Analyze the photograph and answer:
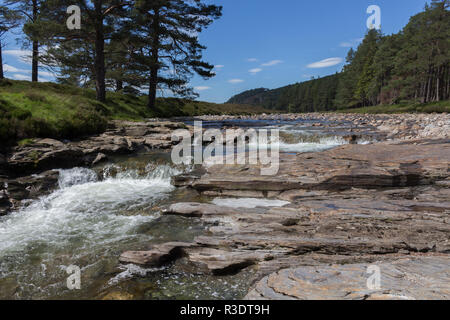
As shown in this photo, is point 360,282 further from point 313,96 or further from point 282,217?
point 313,96

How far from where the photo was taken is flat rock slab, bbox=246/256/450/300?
3.37 m

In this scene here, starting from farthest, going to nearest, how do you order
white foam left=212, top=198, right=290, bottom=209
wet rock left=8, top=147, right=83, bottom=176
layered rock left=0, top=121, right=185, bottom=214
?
wet rock left=8, top=147, right=83, bottom=176, layered rock left=0, top=121, right=185, bottom=214, white foam left=212, top=198, right=290, bottom=209

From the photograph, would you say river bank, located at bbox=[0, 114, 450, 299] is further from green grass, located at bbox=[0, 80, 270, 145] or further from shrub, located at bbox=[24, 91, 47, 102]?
shrub, located at bbox=[24, 91, 47, 102]

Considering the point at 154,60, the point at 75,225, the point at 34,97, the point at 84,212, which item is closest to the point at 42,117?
the point at 34,97

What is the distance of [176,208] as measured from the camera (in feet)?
24.3

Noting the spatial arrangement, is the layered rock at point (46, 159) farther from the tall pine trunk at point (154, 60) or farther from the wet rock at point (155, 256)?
the tall pine trunk at point (154, 60)

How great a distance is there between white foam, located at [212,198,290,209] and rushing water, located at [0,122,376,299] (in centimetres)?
17

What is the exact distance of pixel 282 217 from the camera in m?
6.04

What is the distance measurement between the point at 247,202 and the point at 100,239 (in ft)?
13.5

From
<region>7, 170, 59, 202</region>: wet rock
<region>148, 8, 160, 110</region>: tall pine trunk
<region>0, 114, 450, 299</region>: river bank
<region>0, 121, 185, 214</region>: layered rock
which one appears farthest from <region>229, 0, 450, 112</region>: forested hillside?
<region>7, 170, 59, 202</region>: wet rock

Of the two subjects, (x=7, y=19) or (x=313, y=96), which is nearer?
(x=7, y=19)

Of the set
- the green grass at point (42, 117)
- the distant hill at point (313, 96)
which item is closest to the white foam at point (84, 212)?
the green grass at point (42, 117)

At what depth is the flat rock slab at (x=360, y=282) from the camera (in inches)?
132
